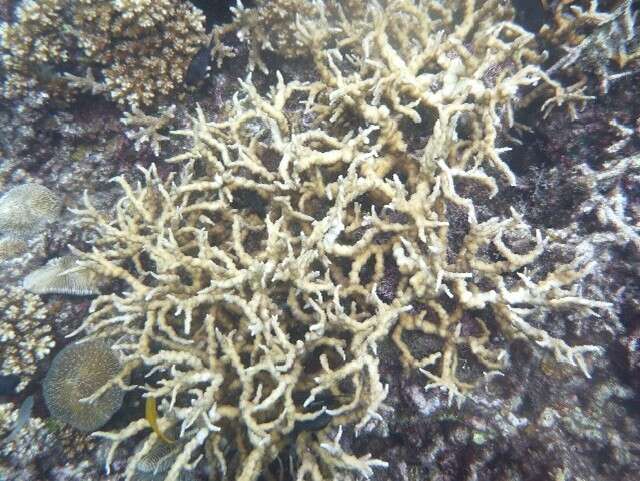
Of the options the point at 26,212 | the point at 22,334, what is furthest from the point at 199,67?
the point at 22,334

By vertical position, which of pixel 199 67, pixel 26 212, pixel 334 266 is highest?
pixel 199 67

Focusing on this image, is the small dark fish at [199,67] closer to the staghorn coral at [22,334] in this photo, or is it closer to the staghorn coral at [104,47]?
the staghorn coral at [104,47]

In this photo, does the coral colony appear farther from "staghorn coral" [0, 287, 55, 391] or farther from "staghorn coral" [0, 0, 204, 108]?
"staghorn coral" [0, 0, 204, 108]

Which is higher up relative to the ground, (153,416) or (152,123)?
(152,123)

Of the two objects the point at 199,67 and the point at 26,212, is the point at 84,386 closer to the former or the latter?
the point at 26,212

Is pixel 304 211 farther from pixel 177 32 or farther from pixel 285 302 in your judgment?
pixel 177 32

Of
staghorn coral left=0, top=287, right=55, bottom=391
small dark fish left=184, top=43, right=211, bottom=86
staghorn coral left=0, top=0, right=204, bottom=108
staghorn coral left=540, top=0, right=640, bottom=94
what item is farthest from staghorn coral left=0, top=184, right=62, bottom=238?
staghorn coral left=540, top=0, right=640, bottom=94
